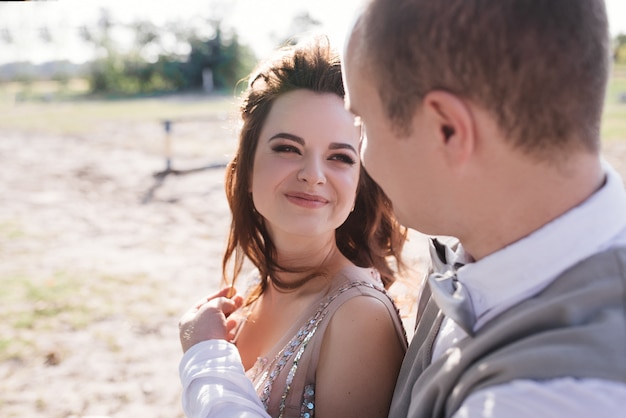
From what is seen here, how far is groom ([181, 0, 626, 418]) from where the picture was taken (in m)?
0.91

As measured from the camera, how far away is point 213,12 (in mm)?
41438

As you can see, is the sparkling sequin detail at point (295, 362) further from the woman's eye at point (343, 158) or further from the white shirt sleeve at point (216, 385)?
the woman's eye at point (343, 158)

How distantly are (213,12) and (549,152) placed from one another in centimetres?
4325

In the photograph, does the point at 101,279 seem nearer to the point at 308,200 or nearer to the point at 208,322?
the point at 208,322

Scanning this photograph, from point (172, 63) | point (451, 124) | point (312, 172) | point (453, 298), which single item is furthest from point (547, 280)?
point (172, 63)

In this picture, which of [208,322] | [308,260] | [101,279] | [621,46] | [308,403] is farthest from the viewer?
[621,46]

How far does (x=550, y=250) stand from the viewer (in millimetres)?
1017

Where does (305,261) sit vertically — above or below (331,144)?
below

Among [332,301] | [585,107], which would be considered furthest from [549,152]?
[332,301]

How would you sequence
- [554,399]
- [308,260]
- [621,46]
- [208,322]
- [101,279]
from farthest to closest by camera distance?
[621,46], [101,279], [308,260], [208,322], [554,399]

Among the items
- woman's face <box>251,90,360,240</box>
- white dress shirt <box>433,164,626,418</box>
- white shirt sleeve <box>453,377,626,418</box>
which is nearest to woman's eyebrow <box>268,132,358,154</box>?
woman's face <box>251,90,360,240</box>

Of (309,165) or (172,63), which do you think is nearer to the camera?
(309,165)

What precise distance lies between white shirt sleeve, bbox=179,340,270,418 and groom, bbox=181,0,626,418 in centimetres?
51

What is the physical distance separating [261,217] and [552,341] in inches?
61.4
